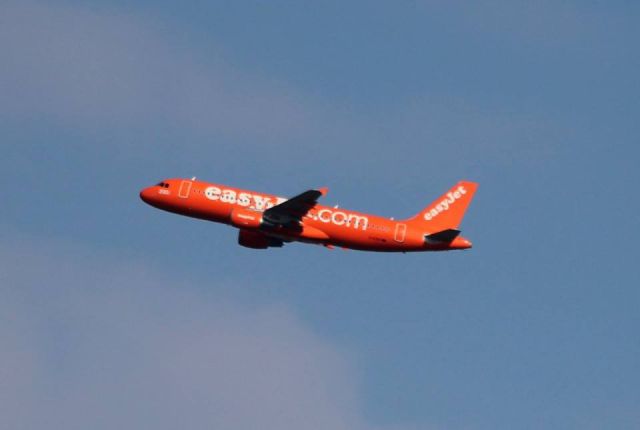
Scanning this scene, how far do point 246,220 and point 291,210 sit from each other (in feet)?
13.1

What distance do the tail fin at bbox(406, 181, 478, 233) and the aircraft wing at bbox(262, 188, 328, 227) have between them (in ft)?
33.3

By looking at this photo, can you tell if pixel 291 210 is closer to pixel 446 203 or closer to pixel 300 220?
pixel 300 220

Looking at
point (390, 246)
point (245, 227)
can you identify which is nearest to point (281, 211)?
point (245, 227)

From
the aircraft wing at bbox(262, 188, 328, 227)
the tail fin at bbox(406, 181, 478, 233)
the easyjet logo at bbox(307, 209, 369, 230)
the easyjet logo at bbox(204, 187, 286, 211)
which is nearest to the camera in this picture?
the aircraft wing at bbox(262, 188, 328, 227)

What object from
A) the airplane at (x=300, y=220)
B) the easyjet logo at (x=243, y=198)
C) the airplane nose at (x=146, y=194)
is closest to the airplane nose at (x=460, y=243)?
the airplane at (x=300, y=220)

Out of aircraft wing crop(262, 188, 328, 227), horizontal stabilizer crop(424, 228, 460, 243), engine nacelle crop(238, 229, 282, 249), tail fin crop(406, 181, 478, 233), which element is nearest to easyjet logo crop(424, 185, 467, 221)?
tail fin crop(406, 181, 478, 233)

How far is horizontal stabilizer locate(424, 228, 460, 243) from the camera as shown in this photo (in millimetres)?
110562

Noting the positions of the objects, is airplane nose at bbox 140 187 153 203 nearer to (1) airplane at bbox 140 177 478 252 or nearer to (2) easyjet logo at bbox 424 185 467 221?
(1) airplane at bbox 140 177 478 252

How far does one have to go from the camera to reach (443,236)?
365 feet

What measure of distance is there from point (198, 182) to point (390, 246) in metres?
18.1

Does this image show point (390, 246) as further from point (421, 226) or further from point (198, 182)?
point (198, 182)

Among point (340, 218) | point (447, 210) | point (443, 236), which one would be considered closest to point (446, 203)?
point (447, 210)

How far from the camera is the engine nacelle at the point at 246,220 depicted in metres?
111

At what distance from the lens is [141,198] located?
117812mm
